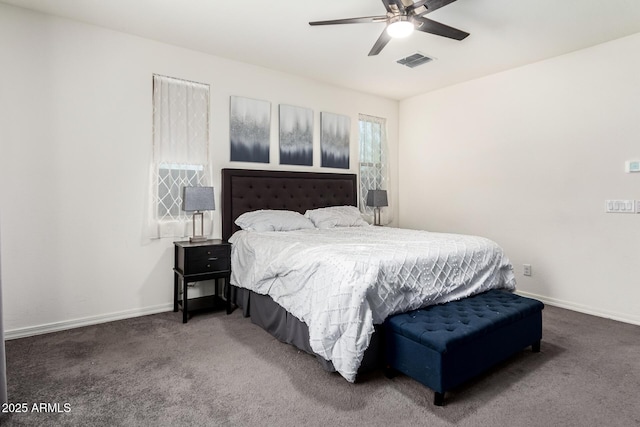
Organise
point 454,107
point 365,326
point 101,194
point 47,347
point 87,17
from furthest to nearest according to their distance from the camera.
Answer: point 454,107
point 101,194
point 87,17
point 47,347
point 365,326

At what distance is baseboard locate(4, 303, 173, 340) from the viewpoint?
2.71 meters

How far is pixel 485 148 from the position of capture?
13.8ft

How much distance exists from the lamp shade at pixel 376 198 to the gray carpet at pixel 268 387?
2439 mm

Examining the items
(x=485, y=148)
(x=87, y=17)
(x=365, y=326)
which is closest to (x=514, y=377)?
(x=365, y=326)

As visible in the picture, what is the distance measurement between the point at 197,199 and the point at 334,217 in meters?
1.52

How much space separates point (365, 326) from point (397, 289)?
34 cm

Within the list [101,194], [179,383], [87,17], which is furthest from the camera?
[101,194]

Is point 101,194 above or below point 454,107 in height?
below

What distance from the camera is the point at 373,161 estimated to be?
5.04 m

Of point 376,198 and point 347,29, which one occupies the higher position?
point 347,29

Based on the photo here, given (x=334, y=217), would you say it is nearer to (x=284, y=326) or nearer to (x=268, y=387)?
(x=284, y=326)

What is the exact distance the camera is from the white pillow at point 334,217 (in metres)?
3.91

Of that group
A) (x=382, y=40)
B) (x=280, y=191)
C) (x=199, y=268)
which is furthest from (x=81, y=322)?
(x=382, y=40)

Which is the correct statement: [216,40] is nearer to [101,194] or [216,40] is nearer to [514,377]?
[101,194]
